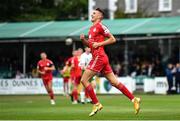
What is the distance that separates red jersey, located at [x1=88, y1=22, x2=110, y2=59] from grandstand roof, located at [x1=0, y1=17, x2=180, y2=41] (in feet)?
89.5

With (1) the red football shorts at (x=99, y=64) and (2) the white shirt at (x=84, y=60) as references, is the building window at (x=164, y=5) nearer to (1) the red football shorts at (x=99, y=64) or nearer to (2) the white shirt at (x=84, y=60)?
(2) the white shirt at (x=84, y=60)

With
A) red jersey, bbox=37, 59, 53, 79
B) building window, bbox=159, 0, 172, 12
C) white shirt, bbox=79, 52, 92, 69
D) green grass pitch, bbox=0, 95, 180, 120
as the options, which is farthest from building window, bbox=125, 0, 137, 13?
green grass pitch, bbox=0, 95, 180, 120

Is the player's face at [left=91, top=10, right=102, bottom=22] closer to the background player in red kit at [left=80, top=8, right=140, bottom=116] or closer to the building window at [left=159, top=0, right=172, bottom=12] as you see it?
the background player in red kit at [left=80, top=8, right=140, bottom=116]

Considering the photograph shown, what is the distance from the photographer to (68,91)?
4153 cm

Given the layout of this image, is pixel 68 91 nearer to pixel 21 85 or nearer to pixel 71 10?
pixel 21 85

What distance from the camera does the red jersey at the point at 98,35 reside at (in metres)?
19.3

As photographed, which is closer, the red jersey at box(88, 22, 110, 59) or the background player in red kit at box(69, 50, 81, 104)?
the red jersey at box(88, 22, 110, 59)

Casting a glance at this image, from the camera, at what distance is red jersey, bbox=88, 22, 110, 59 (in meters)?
19.3

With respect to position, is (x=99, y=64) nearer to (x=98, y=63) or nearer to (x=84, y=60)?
(x=98, y=63)

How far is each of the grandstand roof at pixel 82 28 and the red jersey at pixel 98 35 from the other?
1074 inches

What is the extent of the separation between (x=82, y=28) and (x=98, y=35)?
104 ft

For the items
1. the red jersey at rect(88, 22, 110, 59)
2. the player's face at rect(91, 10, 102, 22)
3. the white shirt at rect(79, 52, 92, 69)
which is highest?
the player's face at rect(91, 10, 102, 22)

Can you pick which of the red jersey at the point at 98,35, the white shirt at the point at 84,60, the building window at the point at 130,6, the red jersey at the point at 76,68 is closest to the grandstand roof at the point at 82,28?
the red jersey at the point at 76,68

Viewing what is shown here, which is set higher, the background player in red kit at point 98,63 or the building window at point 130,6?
the background player in red kit at point 98,63
